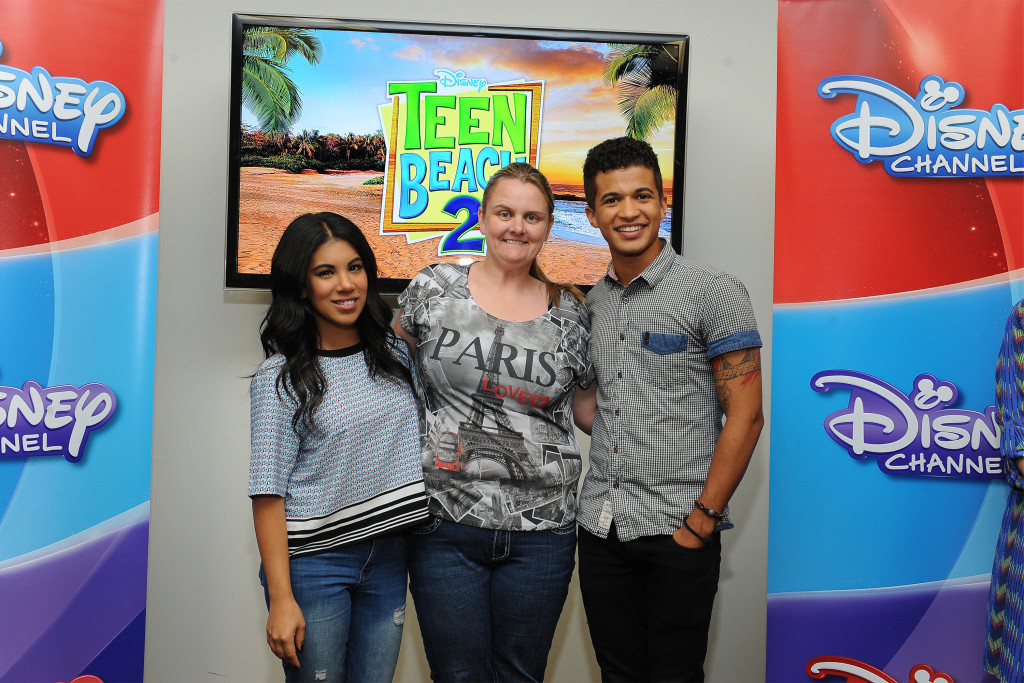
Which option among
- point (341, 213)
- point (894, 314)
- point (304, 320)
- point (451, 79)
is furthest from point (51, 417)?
point (894, 314)

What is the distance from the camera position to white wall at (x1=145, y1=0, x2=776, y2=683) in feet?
8.91

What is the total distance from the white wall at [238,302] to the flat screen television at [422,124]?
270mm

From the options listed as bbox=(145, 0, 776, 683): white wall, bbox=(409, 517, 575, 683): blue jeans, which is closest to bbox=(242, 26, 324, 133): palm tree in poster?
bbox=(145, 0, 776, 683): white wall

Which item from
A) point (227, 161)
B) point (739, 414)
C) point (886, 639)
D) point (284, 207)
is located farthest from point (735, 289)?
point (227, 161)

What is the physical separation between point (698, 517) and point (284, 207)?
161 cm

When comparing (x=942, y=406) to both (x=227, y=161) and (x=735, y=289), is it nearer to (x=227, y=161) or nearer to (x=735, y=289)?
(x=735, y=289)

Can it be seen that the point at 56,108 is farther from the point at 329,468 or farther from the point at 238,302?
the point at 329,468

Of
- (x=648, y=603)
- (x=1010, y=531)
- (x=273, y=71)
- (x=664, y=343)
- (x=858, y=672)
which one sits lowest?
(x=858, y=672)

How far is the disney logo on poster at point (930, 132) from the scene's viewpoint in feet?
7.56

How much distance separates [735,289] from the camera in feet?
5.86

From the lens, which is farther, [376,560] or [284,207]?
[284,207]

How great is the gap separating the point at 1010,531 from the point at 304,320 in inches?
73.0

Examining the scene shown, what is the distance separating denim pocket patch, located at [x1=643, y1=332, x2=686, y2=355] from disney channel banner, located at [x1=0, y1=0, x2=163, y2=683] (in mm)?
1549

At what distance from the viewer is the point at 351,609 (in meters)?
1.69
